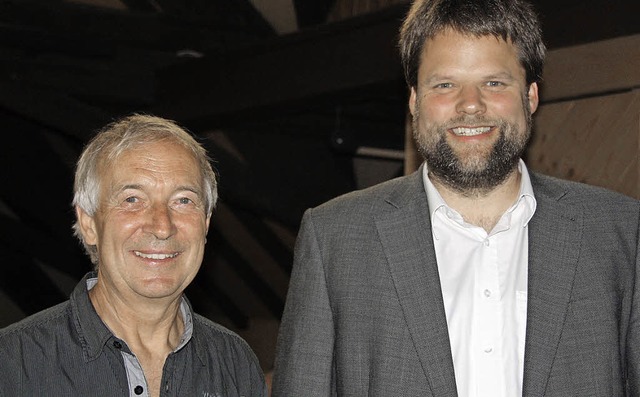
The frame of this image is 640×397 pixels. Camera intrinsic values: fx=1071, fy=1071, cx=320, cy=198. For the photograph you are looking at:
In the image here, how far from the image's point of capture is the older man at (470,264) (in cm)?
248

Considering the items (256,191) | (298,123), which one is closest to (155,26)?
(256,191)

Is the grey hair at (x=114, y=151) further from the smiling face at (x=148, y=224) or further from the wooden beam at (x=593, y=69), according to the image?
the wooden beam at (x=593, y=69)

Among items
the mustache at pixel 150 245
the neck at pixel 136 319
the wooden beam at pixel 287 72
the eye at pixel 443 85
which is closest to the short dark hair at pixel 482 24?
the eye at pixel 443 85

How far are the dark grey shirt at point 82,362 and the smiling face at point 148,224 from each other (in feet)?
0.40

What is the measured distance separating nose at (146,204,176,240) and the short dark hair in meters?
0.71

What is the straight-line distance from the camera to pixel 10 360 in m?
2.43

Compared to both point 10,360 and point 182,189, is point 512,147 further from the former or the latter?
point 10,360

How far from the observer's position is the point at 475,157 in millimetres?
2521

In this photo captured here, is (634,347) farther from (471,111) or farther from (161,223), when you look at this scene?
(161,223)

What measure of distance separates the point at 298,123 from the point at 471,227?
6592mm

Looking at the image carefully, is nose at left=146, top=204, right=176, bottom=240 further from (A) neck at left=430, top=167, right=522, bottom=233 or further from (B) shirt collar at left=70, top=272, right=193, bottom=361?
(A) neck at left=430, top=167, right=522, bottom=233

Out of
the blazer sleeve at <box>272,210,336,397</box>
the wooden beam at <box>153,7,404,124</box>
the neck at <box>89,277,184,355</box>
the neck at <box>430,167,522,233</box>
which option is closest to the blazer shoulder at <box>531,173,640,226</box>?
the neck at <box>430,167,522,233</box>

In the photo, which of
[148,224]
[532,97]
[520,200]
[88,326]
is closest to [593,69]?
[532,97]

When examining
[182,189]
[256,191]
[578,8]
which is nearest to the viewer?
[182,189]
